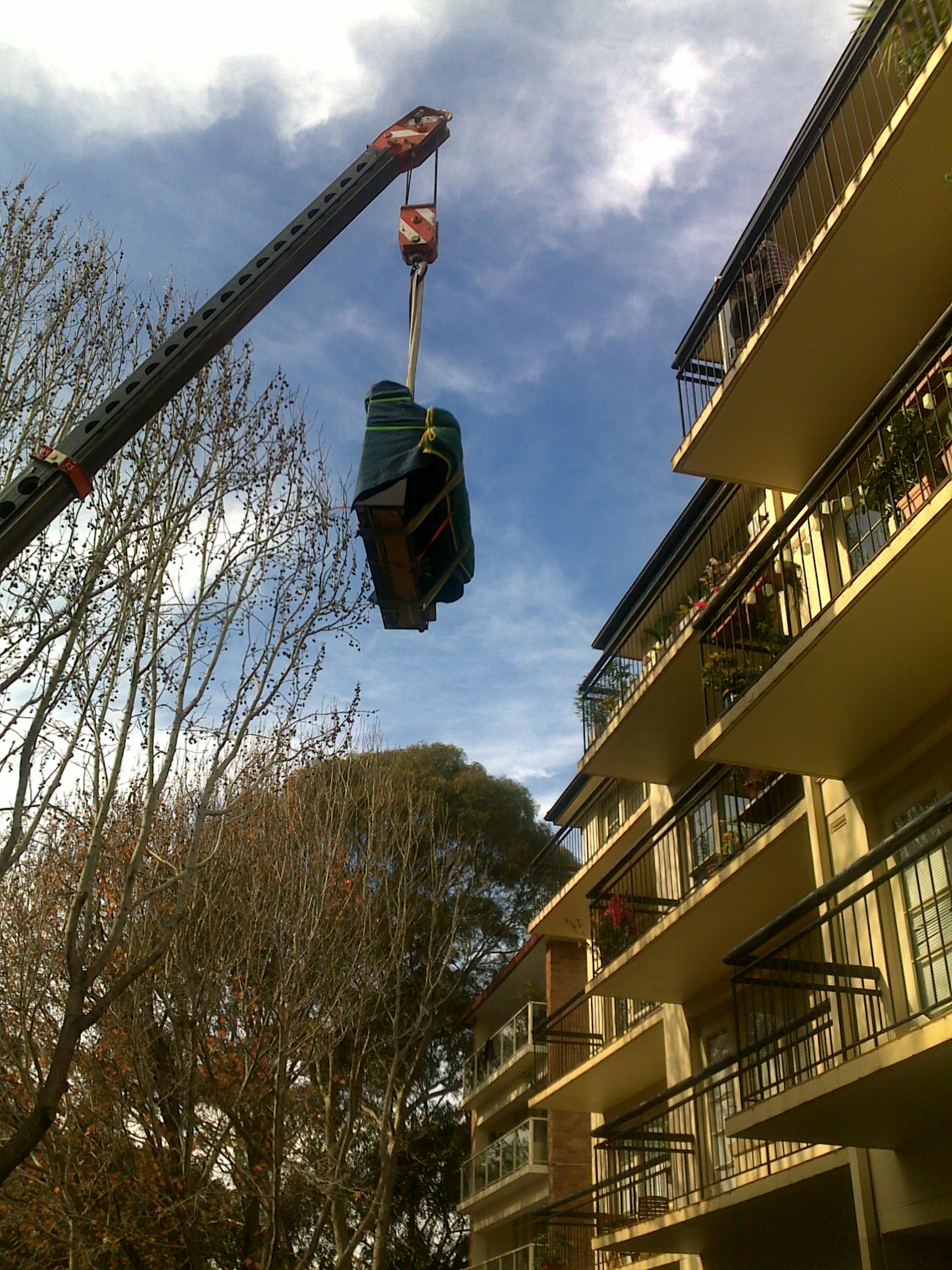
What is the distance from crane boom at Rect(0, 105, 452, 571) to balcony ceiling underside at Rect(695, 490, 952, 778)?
4.65 meters

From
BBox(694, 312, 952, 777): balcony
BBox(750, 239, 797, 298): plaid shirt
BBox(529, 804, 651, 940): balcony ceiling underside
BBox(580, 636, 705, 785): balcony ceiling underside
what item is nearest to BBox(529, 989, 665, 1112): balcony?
BBox(529, 804, 651, 940): balcony ceiling underside

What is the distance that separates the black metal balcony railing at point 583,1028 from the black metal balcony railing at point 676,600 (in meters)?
4.21

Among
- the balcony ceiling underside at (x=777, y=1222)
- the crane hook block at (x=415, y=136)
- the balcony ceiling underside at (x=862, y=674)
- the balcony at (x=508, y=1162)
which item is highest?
the crane hook block at (x=415, y=136)

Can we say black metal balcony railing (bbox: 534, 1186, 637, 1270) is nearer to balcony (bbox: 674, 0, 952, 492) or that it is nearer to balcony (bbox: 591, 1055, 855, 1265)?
balcony (bbox: 591, 1055, 855, 1265)

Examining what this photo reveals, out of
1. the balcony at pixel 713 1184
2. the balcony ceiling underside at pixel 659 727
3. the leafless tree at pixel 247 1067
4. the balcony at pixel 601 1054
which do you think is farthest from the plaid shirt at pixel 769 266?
the balcony at pixel 601 1054

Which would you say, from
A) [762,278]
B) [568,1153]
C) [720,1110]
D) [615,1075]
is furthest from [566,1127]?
[762,278]

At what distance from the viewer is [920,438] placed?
8.32 meters

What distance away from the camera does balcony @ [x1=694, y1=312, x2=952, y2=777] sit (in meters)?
8.21

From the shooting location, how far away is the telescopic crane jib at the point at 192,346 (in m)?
5.99

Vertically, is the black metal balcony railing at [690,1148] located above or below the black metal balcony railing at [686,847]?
below

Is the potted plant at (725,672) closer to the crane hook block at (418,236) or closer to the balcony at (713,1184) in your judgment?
the balcony at (713,1184)

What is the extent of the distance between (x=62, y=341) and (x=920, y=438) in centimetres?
810

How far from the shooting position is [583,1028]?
22531 mm

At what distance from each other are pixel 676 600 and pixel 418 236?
28.5ft
